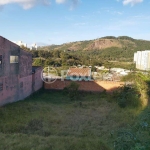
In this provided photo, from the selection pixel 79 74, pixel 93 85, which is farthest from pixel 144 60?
pixel 93 85

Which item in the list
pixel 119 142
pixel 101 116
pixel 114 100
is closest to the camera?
pixel 119 142

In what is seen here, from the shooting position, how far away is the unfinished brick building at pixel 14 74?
42.3 feet

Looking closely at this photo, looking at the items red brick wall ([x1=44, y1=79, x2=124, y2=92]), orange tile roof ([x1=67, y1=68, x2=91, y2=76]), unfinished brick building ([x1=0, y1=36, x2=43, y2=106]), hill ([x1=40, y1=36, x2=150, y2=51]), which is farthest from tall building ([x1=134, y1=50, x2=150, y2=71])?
unfinished brick building ([x1=0, y1=36, x2=43, y2=106])

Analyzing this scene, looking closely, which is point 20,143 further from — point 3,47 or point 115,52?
point 115,52

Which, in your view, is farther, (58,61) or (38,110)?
(58,61)

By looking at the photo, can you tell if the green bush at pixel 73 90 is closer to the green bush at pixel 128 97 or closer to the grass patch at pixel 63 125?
the grass patch at pixel 63 125

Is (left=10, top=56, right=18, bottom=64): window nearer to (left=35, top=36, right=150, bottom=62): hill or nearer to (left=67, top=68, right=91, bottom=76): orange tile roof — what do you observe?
(left=67, top=68, right=91, bottom=76): orange tile roof

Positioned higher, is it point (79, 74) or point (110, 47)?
point (110, 47)

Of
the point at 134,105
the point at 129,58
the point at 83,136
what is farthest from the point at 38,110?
the point at 129,58

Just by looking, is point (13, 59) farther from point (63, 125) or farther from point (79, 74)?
point (79, 74)

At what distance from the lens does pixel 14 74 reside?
14.4 metres

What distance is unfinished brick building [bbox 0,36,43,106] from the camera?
42.3ft

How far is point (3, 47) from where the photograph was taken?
42.0 ft

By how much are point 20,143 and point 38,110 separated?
5.54 meters
